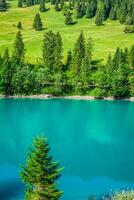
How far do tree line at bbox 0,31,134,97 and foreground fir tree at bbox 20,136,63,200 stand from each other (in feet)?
375

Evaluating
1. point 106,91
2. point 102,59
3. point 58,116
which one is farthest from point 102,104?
point 102,59

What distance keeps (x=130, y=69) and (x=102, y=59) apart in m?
16.3

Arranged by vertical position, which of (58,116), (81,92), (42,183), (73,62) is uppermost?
(73,62)

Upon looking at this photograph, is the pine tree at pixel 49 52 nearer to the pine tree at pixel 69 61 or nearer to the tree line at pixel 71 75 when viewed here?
the tree line at pixel 71 75

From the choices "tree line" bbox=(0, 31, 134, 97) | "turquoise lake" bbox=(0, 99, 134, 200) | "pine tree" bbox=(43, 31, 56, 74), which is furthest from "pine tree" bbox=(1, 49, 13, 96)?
"pine tree" bbox=(43, 31, 56, 74)

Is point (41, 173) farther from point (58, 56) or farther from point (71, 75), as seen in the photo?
point (58, 56)

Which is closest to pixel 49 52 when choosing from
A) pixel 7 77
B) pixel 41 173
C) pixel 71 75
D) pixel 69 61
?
pixel 69 61

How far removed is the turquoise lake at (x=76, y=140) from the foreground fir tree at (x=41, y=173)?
2236 centimetres

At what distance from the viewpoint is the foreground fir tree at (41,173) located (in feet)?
195

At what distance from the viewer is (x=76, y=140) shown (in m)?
126

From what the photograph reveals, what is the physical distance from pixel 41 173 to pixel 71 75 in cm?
12549

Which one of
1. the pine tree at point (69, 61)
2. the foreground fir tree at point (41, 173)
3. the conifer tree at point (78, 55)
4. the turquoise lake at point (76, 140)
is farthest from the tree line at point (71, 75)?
the foreground fir tree at point (41, 173)

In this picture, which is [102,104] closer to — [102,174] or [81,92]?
[81,92]

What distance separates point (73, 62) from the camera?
7205 inches
